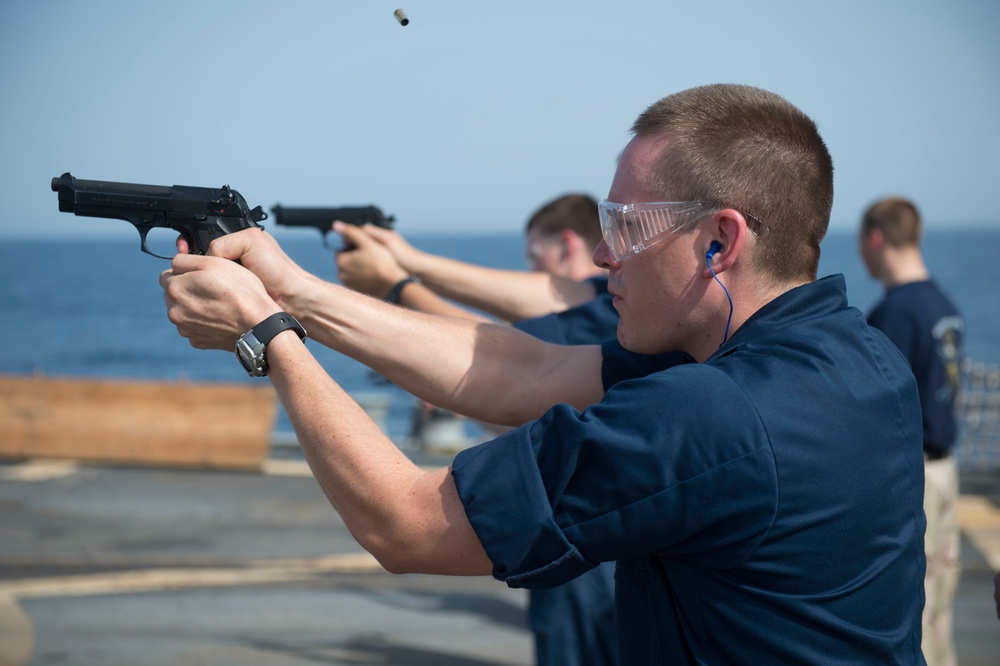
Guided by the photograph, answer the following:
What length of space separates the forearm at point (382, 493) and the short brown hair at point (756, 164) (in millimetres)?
862

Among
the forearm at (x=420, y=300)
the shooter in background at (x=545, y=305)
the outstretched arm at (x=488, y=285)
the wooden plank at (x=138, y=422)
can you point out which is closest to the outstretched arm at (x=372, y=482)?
the shooter in background at (x=545, y=305)

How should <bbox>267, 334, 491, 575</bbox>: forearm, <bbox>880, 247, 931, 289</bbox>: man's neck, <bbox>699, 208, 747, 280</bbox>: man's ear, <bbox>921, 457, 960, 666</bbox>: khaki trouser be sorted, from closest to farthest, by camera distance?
<bbox>267, 334, 491, 575</bbox>: forearm, <bbox>699, 208, 747, 280</bbox>: man's ear, <bbox>921, 457, 960, 666</bbox>: khaki trouser, <bbox>880, 247, 931, 289</bbox>: man's neck

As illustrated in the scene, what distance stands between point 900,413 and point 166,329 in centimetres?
6345

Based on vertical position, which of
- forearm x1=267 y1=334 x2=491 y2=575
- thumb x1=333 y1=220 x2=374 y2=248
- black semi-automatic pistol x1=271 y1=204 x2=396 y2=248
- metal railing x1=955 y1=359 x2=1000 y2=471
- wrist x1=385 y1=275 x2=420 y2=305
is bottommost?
metal railing x1=955 y1=359 x2=1000 y2=471

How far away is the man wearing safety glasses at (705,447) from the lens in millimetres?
1889

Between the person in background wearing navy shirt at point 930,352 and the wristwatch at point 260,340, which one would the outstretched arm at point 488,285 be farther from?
the wristwatch at point 260,340

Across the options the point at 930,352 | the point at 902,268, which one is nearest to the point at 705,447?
the point at 930,352

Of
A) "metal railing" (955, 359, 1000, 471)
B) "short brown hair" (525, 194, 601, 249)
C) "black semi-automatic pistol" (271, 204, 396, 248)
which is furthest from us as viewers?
"metal railing" (955, 359, 1000, 471)

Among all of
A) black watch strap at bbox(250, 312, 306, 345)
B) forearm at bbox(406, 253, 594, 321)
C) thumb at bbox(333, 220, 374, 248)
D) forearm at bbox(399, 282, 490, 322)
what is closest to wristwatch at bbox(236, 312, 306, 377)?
black watch strap at bbox(250, 312, 306, 345)

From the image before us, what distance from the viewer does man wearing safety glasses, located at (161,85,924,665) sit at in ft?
6.20

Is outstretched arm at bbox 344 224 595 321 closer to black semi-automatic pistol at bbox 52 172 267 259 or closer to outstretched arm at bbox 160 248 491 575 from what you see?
black semi-automatic pistol at bbox 52 172 267 259

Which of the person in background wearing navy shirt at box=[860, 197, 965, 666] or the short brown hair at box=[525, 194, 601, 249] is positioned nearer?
the person in background wearing navy shirt at box=[860, 197, 965, 666]

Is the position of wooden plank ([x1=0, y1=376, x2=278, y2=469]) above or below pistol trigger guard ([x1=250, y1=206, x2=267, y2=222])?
below

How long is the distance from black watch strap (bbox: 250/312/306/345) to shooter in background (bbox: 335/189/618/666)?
1.67 metres
